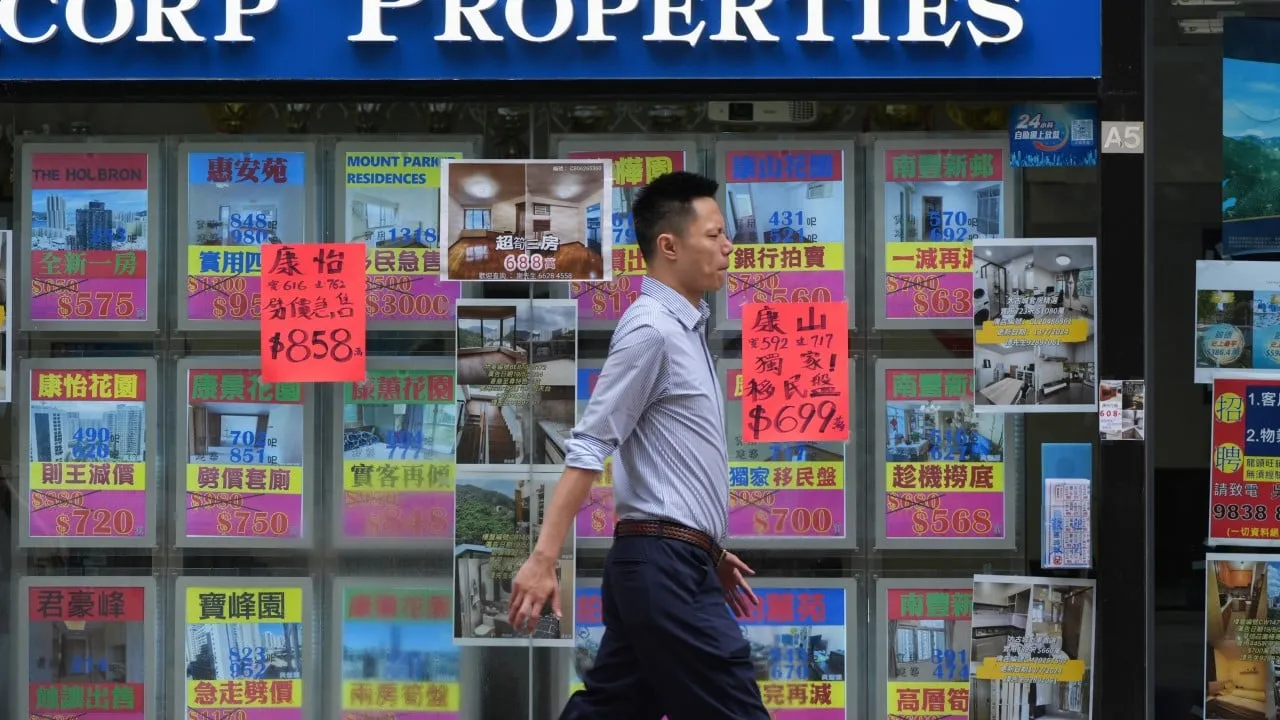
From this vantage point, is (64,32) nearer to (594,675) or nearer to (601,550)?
(601,550)

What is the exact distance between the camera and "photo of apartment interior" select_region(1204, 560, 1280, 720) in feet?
20.9

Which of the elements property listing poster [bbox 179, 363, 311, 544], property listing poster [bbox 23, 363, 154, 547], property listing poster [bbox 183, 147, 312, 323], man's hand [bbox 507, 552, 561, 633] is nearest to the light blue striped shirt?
man's hand [bbox 507, 552, 561, 633]

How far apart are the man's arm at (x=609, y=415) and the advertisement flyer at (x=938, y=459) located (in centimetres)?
210

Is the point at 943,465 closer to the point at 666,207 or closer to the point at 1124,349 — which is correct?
the point at 1124,349

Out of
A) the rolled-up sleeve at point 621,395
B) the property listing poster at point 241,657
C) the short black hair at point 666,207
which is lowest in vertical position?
the property listing poster at point 241,657

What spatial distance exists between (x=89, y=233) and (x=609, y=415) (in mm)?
2969

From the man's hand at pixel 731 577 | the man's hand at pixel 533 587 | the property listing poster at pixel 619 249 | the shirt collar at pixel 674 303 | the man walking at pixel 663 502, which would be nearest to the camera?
the man's hand at pixel 533 587

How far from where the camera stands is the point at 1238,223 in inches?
251

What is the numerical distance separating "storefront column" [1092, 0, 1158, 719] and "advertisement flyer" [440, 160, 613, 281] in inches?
75.0

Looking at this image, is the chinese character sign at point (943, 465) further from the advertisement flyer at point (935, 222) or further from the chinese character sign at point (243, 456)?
the chinese character sign at point (243, 456)

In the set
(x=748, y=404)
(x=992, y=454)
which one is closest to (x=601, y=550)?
(x=748, y=404)

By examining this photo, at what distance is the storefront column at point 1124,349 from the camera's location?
6234 millimetres

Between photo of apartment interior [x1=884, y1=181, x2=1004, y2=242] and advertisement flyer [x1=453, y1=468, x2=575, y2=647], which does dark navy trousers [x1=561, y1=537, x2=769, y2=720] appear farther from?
photo of apartment interior [x1=884, y1=181, x2=1004, y2=242]

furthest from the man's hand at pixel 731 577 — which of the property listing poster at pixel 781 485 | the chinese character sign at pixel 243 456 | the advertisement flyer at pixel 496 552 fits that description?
the chinese character sign at pixel 243 456
